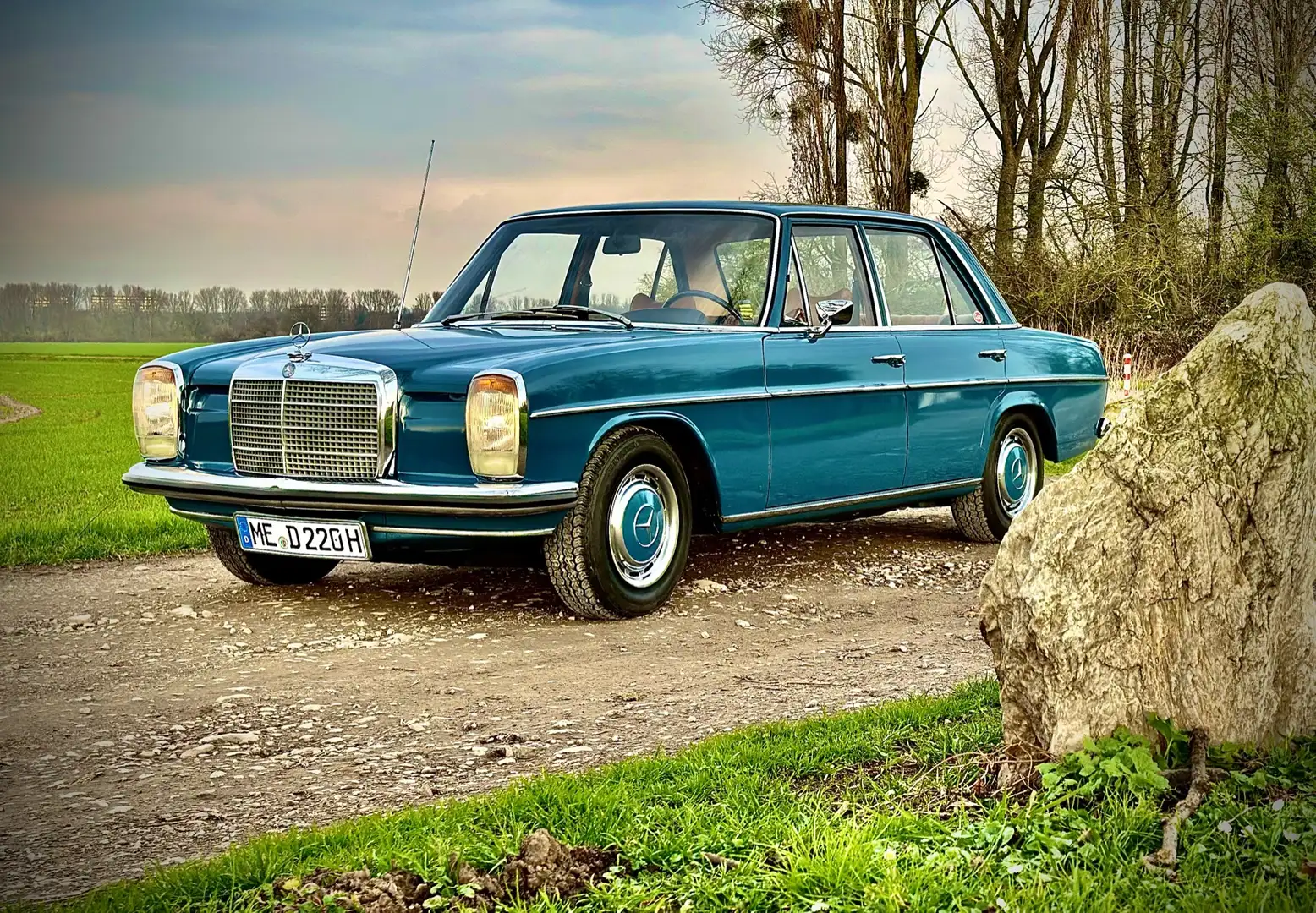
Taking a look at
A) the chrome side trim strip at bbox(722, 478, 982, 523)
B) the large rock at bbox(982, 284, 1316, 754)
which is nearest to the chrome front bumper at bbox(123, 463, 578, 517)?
the chrome side trim strip at bbox(722, 478, 982, 523)

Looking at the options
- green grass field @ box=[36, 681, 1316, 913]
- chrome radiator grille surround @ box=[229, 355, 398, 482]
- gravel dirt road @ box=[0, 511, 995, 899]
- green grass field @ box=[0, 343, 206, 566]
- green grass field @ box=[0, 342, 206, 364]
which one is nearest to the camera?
green grass field @ box=[36, 681, 1316, 913]

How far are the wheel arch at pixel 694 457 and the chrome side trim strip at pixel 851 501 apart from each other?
11cm

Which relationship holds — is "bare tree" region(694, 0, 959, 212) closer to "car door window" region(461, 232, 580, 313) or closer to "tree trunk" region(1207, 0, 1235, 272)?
"tree trunk" region(1207, 0, 1235, 272)

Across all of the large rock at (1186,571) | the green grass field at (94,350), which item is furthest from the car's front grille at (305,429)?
the green grass field at (94,350)

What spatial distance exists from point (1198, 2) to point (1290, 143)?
4222 millimetres

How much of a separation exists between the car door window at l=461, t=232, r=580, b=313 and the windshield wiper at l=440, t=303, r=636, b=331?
5cm

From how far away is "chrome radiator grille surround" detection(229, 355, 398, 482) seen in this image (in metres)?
6.25

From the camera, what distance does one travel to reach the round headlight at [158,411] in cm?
702

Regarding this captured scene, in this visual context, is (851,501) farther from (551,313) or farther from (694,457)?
(551,313)

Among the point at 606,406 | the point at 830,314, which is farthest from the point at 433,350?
the point at 830,314

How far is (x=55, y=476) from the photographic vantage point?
52.4 feet

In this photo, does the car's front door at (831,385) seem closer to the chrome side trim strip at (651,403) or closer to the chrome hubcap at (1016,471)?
the chrome side trim strip at (651,403)

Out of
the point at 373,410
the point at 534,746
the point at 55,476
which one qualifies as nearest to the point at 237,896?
the point at 534,746

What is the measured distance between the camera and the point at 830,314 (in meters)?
7.51
